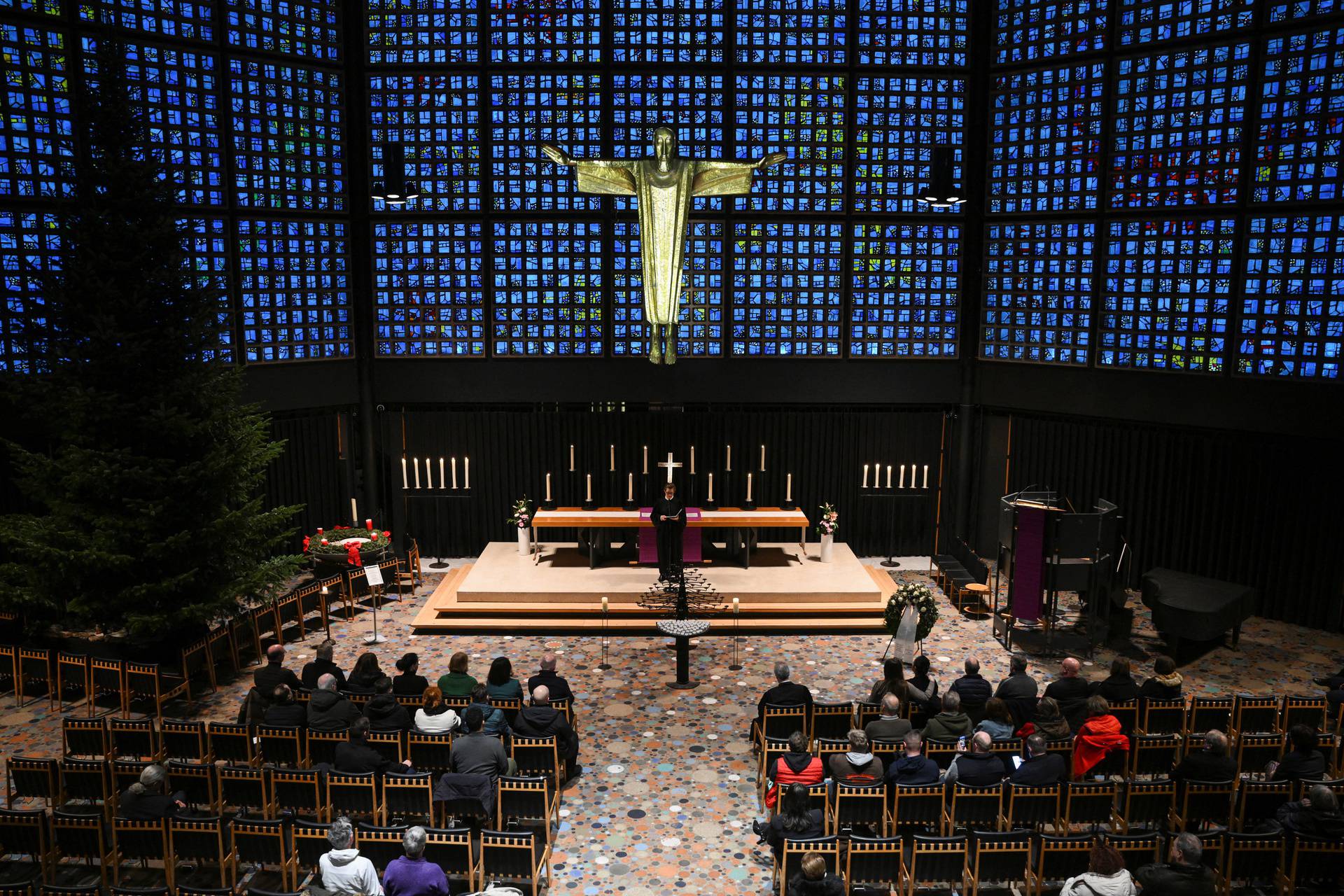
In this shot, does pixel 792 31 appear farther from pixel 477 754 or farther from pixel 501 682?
pixel 477 754

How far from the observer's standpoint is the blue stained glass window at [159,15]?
14984 millimetres

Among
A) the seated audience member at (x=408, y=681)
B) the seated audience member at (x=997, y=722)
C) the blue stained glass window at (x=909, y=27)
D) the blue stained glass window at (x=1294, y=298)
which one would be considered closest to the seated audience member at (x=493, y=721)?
the seated audience member at (x=408, y=681)

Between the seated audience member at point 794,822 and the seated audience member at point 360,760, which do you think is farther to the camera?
the seated audience member at point 360,760

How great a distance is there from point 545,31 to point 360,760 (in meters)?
13.2

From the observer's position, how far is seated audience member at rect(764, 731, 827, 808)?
337 inches

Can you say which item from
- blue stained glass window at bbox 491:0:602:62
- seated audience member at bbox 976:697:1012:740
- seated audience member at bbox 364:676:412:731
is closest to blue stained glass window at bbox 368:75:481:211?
blue stained glass window at bbox 491:0:602:62

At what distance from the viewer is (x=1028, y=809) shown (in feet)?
27.7

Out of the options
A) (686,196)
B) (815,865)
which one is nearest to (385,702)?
(815,865)

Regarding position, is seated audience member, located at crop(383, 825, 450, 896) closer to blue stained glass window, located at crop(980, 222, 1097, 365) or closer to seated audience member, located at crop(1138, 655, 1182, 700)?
seated audience member, located at crop(1138, 655, 1182, 700)

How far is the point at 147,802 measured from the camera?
7941mm

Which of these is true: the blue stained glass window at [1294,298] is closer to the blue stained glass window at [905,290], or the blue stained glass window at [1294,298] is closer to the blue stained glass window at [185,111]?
the blue stained glass window at [905,290]

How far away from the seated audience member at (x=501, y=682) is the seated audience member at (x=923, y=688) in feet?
12.6

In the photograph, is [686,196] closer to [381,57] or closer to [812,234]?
[812,234]

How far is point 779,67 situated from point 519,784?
43.8 feet
